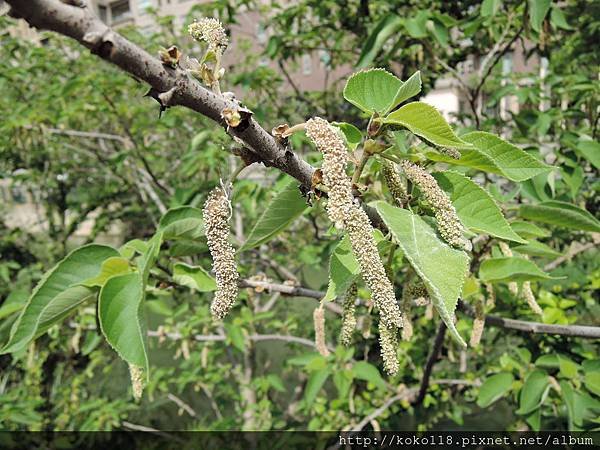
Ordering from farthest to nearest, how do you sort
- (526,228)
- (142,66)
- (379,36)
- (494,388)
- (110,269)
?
1. (379,36)
2. (494,388)
3. (526,228)
4. (110,269)
5. (142,66)

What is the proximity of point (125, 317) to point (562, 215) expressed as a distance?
95 cm

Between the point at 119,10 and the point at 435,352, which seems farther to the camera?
the point at 119,10

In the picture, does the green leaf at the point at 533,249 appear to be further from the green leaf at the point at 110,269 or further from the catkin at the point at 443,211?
the green leaf at the point at 110,269

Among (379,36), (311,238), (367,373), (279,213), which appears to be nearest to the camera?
(279,213)

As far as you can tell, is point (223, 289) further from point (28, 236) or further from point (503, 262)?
point (28, 236)

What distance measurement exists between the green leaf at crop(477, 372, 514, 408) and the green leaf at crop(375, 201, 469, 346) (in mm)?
1279

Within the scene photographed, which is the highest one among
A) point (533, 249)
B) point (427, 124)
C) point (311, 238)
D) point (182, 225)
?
point (427, 124)

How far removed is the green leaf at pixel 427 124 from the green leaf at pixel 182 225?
0.56 meters

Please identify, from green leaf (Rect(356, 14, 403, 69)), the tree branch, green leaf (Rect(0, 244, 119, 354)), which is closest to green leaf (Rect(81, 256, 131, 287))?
green leaf (Rect(0, 244, 119, 354))

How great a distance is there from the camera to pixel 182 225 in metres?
1.11

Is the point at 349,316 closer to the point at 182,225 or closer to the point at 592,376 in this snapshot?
the point at 182,225

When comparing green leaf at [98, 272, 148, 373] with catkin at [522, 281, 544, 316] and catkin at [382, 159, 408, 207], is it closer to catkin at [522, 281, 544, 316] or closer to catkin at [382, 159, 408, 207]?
catkin at [382, 159, 408, 207]

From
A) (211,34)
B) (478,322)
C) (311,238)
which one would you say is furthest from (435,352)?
(311,238)

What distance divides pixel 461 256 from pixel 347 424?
219 centimetres
